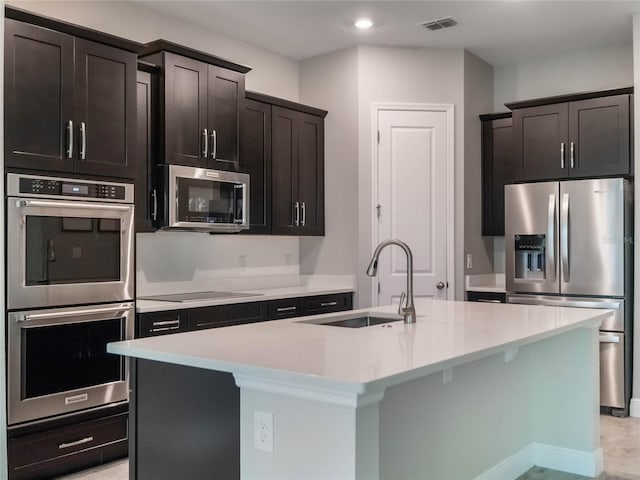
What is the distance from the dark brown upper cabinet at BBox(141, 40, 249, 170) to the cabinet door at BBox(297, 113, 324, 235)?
873 mm

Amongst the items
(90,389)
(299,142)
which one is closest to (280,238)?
(299,142)

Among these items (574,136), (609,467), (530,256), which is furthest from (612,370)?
(574,136)

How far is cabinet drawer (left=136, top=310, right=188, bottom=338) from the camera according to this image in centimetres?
353

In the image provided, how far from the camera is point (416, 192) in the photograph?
5.19 m

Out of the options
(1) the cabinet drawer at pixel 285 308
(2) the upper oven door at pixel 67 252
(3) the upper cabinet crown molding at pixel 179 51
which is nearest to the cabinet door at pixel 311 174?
(1) the cabinet drawer at pixel 285 308

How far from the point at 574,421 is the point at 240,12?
341 cm

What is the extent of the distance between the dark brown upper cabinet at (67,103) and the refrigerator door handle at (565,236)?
3.09 meters

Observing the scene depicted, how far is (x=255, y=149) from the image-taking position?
15.6ft

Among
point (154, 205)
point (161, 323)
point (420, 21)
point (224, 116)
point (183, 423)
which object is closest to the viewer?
point (183, 423)

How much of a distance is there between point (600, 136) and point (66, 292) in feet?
12.7

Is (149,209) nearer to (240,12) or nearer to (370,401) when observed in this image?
(240,12)

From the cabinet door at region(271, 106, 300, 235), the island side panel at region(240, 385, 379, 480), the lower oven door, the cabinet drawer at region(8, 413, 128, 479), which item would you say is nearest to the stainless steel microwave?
the cabinet door at region(271, 106, 300, 235)

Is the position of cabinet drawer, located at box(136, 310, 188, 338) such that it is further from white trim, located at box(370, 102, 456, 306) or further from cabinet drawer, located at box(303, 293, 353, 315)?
white trim, located at box(370, 102, 456, 306)

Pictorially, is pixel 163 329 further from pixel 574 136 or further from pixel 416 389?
pixel 574 136
